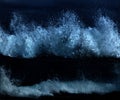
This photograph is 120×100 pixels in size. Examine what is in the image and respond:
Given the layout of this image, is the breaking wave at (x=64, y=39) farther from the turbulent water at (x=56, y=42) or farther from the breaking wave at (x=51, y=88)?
the breaking wave at (x=51, y=88)

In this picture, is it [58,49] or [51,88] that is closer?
[51,88]

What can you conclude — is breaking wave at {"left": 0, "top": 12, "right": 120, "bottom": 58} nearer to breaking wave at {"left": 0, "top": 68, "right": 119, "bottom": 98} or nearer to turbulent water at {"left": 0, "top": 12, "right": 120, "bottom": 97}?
turbulent water at {"left": 0, "top": 12, "right": 120, "bottom": 97}

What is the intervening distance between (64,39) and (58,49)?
259 mm

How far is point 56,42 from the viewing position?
6766 mm

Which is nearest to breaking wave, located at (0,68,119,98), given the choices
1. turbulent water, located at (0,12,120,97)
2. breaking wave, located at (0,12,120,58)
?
turbulent water, located at (0,12,120,97)

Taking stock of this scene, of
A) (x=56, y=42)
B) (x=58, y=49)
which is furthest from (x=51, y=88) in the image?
(x=56, y=42)

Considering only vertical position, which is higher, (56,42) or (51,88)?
(56,42)

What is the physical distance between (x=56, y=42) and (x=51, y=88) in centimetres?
101

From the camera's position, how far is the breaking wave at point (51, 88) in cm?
659

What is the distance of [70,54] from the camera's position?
673cm

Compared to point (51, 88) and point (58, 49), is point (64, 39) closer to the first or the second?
point (58, 49)

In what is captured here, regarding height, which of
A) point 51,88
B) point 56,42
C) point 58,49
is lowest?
point 51,88

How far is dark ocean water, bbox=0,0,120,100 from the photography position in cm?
659

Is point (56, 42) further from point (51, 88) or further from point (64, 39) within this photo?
point (51, 88)
